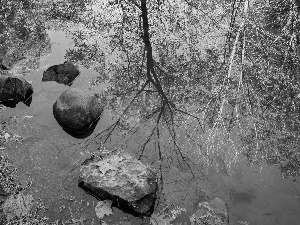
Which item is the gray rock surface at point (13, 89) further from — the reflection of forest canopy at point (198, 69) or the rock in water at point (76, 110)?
the reflection of forest canopy at point (198, 69)

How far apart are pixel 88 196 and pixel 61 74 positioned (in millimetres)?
2667

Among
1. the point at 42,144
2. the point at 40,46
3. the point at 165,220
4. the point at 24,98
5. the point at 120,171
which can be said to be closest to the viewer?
the point at 165,220

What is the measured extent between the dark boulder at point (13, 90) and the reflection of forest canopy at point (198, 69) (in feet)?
4.26

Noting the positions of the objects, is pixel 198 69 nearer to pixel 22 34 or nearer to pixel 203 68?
pixel 203 68

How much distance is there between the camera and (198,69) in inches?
211

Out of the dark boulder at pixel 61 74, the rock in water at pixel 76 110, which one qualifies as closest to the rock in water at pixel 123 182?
the rock in water at pixel 76 110

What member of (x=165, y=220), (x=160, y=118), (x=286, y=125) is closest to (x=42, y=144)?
(x=160, y=118)

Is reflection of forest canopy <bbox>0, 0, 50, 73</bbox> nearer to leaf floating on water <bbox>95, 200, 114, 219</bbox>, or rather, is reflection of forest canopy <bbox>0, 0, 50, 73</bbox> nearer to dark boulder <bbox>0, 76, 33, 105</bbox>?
dark boulder <bbox>0, 76, 33, 105</bbox>

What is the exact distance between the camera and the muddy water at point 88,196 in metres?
3.51

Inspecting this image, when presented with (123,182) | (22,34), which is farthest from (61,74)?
(123,182)

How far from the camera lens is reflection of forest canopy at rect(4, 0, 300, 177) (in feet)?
13.8

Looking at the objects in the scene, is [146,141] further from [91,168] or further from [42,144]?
[42,144]

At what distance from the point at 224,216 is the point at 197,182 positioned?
0.57 metres

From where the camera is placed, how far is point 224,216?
11.4 feet
